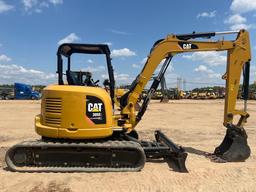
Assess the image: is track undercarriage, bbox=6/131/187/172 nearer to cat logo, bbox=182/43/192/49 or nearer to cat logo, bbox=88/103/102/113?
cat logo, bbox=88/103/102/113

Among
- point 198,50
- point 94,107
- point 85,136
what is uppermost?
point 198,50

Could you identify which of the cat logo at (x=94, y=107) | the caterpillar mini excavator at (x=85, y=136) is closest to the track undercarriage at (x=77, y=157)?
the caterpillar mini excavator at (x=85, y=136)

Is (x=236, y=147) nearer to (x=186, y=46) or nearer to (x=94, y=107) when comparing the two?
(x=186, y=46)

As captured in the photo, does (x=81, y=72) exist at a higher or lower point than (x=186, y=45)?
lower

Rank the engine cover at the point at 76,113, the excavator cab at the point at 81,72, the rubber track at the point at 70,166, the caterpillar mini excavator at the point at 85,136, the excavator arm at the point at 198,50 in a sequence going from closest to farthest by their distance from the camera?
1. the rubber track at the point at 70,166
2. the caterpillar mini excavator at the point at 85,136
3. the engine cover at the point at 76,113
4. the excavator cab at the point at 81,72
5. the excavator arm at the point at 198,50

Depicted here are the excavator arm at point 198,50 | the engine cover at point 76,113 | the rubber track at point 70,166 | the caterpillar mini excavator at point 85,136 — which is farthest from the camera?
the excavator arm at point 198,50

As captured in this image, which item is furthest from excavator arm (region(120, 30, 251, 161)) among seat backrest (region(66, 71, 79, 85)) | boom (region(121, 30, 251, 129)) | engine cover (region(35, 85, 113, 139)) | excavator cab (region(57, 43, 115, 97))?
seat backrest (region(66, 71, 79, 85))

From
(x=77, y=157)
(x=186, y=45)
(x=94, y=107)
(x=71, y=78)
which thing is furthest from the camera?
(x=186, y=45)

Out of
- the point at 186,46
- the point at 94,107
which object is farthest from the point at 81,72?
the point at 186,46

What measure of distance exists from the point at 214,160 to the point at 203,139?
4.10 metres

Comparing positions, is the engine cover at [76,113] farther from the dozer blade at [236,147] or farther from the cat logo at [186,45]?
the dozer blade at [236,147]

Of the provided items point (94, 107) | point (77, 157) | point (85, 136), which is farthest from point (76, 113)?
point (77, 157)

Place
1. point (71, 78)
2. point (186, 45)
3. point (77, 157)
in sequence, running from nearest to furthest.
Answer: point (77, 157) → point (71, 78) → point (186, 45)

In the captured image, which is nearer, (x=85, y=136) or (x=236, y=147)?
(x=85, y=136)
